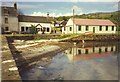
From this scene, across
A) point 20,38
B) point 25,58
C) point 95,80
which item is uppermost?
point 20,38

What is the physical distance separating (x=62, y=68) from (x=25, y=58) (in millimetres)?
392

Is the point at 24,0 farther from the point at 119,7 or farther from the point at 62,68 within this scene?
the point at 119,7

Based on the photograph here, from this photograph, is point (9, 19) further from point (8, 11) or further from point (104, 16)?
point (104, 16)

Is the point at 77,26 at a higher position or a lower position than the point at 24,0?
lower

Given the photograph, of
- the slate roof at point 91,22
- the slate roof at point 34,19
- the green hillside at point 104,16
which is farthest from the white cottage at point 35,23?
the slate roof at point 91,22

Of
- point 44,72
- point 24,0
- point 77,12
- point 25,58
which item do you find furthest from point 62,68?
point 24,0

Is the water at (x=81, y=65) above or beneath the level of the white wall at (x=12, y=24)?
beneath

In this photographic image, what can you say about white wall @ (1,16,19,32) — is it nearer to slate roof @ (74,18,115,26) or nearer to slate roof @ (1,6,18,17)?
slate roof @ (1,6,18,17)

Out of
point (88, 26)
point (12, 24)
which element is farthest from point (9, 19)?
point (88, 26)

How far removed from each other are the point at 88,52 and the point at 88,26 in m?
0.27

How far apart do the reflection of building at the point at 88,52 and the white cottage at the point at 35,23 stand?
327 millimetres

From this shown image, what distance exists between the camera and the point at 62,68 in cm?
271

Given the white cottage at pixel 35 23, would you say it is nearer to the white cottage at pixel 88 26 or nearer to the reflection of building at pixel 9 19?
the reflection of building at pixel 9 19

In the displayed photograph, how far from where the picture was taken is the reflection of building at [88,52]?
9.14 ft
